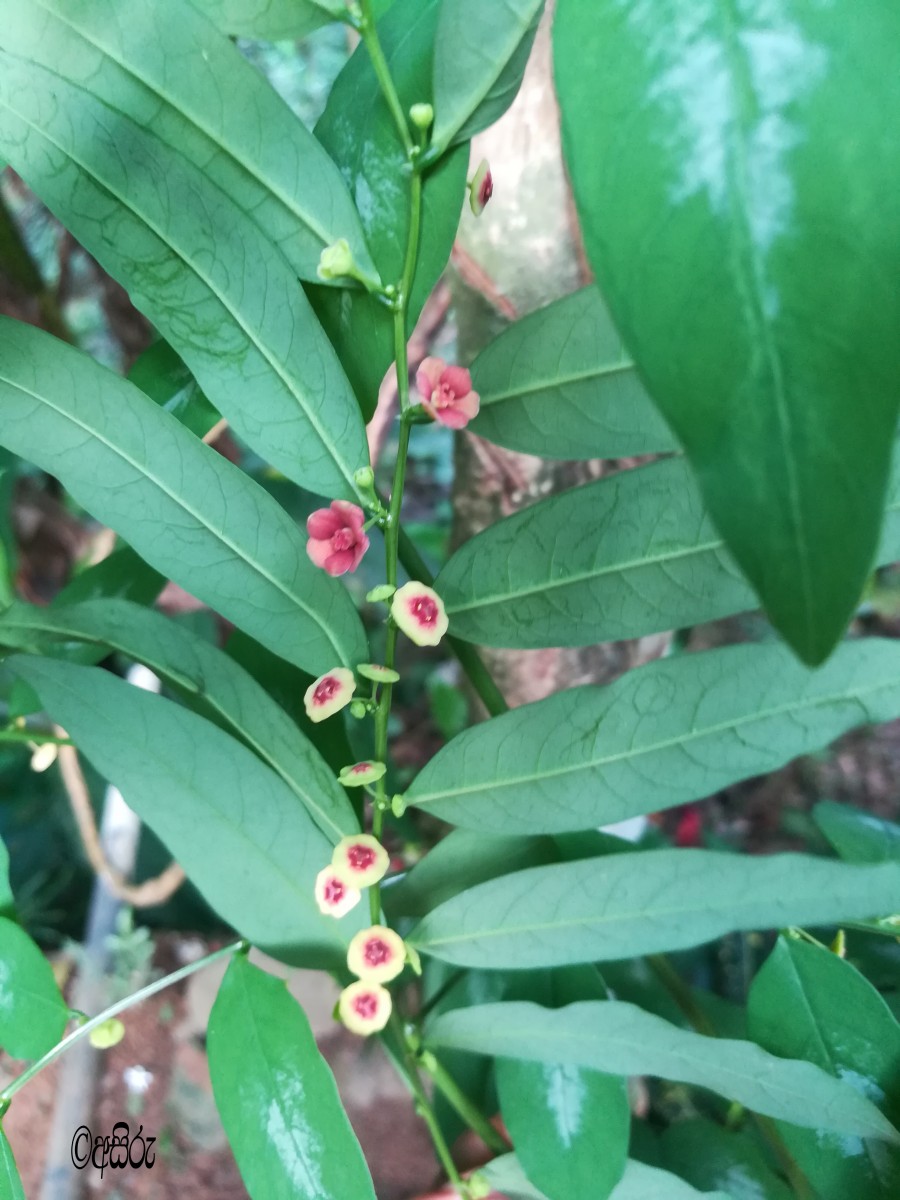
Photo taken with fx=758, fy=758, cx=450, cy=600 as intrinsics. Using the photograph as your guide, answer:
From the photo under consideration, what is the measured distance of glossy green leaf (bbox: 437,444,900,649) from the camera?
40cm

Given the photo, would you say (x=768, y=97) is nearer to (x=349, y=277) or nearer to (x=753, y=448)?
(x=753, y=448)

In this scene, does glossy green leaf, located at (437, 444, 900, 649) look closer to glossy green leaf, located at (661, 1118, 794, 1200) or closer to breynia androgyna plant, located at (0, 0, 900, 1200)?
breynia androgyna plant, located at (0, 0, 900, 1200)

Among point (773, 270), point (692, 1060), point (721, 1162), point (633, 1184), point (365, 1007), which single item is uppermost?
point (773, 270)

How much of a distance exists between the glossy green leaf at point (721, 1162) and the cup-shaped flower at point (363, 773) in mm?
490

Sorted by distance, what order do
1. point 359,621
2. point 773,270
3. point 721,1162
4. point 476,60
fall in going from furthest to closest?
point 721,1162 → point 359,621 → point 476,60 → point 773,270

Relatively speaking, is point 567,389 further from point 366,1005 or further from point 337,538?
point 366,1005

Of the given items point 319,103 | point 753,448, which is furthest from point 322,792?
point 319,103

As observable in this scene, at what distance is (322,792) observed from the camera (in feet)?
1.56

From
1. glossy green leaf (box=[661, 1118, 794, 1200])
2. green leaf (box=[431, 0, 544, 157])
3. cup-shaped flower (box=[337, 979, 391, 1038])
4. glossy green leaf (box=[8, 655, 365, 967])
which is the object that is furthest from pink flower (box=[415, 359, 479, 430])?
glossy green leaf (box=[661, 1118, 794, 1200])

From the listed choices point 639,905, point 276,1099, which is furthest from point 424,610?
point 276,1099

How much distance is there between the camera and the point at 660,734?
1.35 feet

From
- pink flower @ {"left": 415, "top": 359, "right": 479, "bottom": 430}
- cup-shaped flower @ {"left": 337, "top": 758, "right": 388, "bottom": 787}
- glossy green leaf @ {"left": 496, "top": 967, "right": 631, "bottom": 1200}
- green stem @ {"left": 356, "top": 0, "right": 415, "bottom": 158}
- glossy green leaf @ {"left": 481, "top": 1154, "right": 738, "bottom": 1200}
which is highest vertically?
green stem @ {"left": 356, "top": 0, "right": 415, "bottom": 158}

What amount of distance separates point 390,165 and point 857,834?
2.14 feet

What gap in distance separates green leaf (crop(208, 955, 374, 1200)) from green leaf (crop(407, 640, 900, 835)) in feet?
0.57
